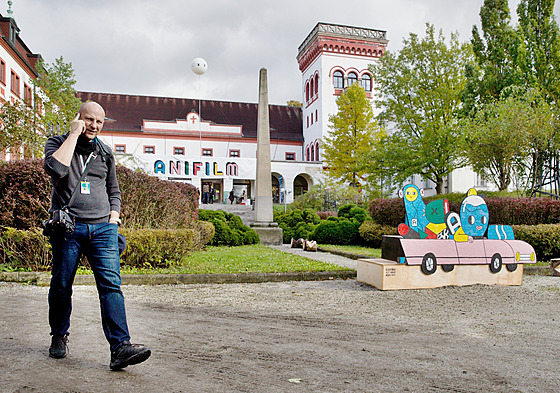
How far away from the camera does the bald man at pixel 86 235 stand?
3.34 metres

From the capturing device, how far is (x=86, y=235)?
344cm

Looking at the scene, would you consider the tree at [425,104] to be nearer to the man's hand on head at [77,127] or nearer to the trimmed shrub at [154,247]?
the trimmed shrub at [154,247]

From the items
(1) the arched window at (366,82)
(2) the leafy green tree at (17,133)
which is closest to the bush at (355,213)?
(2) the leafy green tree at (17,133)

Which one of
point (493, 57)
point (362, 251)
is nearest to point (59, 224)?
point (362, 251)

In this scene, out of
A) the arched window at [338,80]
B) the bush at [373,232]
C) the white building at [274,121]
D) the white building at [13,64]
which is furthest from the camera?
the arched window at [338,80]

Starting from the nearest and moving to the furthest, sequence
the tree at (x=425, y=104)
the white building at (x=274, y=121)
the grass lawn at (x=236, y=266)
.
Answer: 1. the grass lawn at (x=236, y=266)
2. the tree at (x=425, y=104)
3. the white building at (x=274, y=121)

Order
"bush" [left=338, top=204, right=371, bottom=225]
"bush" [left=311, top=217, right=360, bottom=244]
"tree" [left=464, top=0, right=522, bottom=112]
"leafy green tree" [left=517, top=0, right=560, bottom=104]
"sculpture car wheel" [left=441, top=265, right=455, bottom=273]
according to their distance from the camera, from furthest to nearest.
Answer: "tree" [left=464, top=0, right=522, bottom=112], "leafy green tree" [left=517, top=0, right=560, bottom=104], "bush" [left=338, top=204, right=371, bottom=225], "bush" [left=311, top=217, right=360, bottom=244], "sculpture car wheel" [left=441, top=265, right=455, bottom=273]

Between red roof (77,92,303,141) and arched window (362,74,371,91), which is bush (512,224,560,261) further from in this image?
red roof (77,92,303,141)

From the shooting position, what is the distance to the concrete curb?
25.0 feet

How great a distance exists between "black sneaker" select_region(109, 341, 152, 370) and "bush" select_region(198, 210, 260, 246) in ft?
41.9

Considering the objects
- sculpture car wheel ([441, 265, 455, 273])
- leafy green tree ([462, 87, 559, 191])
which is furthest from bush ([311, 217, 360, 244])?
sculpture car wheel ([441, 265, 455, 273])

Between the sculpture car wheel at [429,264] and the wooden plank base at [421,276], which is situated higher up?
the sculpture car wheel at [429,264]

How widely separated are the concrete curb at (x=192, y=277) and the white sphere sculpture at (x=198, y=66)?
26.8 m

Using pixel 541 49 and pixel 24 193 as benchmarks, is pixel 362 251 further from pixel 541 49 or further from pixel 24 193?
A: pixel 541 49
